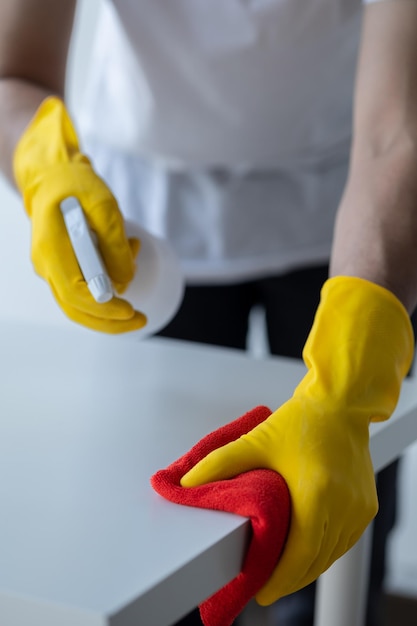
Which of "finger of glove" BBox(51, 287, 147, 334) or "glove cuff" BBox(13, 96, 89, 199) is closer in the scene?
"finger of glove" BBox(51, 287, 147, 334)

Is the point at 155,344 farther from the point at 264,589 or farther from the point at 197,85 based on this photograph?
the point at 264,589

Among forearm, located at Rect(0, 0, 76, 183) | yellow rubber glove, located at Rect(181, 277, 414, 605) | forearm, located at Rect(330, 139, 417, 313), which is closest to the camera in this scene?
yellow rubber glove, located at Rect(181, 277, 414, 605)

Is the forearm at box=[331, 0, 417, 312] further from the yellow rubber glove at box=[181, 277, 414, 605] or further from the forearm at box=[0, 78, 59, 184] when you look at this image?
the forearm at box=[0, 78, 59, 184]

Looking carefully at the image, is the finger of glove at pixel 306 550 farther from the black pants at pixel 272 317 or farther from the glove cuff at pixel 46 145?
the black pants at pixel 272 317

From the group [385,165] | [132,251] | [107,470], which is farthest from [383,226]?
[107,470]

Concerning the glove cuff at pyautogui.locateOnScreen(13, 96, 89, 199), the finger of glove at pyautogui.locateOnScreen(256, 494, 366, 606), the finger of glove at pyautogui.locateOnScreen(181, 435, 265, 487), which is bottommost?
the finger of glove at pyautogui.locateOnScreen(256, 494, 366, 606)

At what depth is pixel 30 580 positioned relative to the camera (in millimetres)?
543

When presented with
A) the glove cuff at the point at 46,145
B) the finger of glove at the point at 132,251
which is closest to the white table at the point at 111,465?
the finger of glove at the point at 132,251

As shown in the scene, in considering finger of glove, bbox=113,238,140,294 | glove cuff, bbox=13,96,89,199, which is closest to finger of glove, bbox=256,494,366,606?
finger of glove, bbox=113,238,140,294

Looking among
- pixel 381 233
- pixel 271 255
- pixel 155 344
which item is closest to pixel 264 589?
pixel 381 233

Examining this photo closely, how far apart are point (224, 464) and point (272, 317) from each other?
2.32 feet

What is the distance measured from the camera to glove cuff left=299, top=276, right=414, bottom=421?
74 cm

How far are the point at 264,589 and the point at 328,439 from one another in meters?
0.12

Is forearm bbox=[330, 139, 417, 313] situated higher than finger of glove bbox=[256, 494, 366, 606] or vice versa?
forearm bbox=[330, 139, 417, 313]
